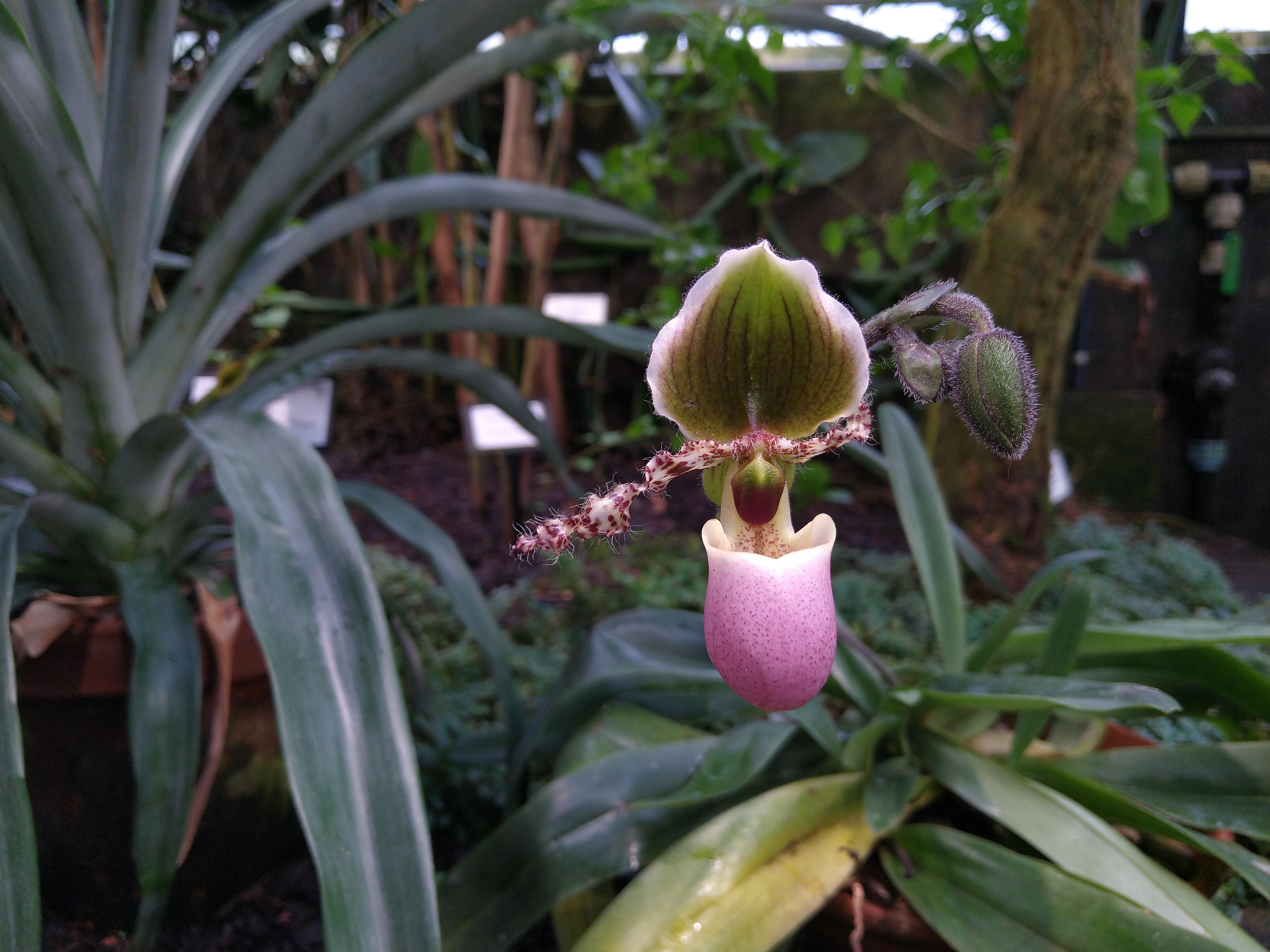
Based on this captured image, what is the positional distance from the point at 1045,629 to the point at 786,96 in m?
1.80

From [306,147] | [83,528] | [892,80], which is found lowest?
[83,528]

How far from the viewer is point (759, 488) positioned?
0.47 m

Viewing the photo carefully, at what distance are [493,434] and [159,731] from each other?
838 mm

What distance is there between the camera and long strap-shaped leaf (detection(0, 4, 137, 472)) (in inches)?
19.7

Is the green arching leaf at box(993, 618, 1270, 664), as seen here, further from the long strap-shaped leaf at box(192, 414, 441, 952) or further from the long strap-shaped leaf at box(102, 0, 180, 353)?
the long strap-shaped leaf at box(102, 0, 180, 353)

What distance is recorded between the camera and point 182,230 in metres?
2.09

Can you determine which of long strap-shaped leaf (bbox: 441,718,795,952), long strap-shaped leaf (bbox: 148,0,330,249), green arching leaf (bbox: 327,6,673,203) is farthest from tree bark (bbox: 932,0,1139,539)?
long strap-shaped leaf (bbox: 148,0,330,249)

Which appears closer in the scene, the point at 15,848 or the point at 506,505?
the point at 15,848

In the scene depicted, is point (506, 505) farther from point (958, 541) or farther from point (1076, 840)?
point (1076, 840)

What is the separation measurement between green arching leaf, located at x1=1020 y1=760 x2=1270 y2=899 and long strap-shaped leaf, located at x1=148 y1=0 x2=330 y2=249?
1010mm

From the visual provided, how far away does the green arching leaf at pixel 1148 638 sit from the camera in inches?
23.5

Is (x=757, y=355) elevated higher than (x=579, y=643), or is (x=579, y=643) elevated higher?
(x=757, y=355)

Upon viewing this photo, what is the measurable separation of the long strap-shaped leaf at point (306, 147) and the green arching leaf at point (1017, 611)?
676 mm

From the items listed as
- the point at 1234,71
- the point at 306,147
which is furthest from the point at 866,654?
the point at 1234,71
